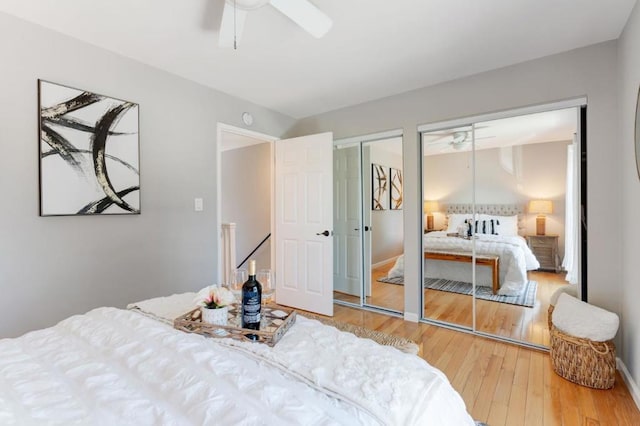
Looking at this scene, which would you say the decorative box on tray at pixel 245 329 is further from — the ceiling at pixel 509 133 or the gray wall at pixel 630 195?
the ceiling at pixel 509 133

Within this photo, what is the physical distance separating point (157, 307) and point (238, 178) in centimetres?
407

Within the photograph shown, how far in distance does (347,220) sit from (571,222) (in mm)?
2214

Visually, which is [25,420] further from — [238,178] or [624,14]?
[238,178]

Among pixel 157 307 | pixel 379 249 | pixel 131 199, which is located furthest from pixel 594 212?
pixel 131 199

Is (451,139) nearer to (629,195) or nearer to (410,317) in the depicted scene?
(629,195)

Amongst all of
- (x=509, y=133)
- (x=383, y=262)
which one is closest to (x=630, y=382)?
(x=509, y=133)

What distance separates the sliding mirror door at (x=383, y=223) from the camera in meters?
3.52

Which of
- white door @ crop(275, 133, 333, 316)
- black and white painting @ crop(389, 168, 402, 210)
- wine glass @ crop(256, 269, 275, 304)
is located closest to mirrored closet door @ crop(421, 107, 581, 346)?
black and white painting @ crop(389, 168, 402, 210)

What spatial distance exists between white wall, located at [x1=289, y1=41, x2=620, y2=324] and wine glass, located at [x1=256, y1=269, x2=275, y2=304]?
214 cm

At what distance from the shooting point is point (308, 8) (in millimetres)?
1665

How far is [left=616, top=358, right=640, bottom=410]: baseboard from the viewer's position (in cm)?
186

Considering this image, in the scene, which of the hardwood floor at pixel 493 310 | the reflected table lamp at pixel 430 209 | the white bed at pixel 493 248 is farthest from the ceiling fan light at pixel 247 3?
the hardwood floor at pixel 493 310

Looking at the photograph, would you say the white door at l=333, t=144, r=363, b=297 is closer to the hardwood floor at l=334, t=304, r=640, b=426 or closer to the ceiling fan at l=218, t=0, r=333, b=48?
the hardwood floor at l=334, t=304, r=640, b=426

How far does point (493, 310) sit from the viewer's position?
302 cm
